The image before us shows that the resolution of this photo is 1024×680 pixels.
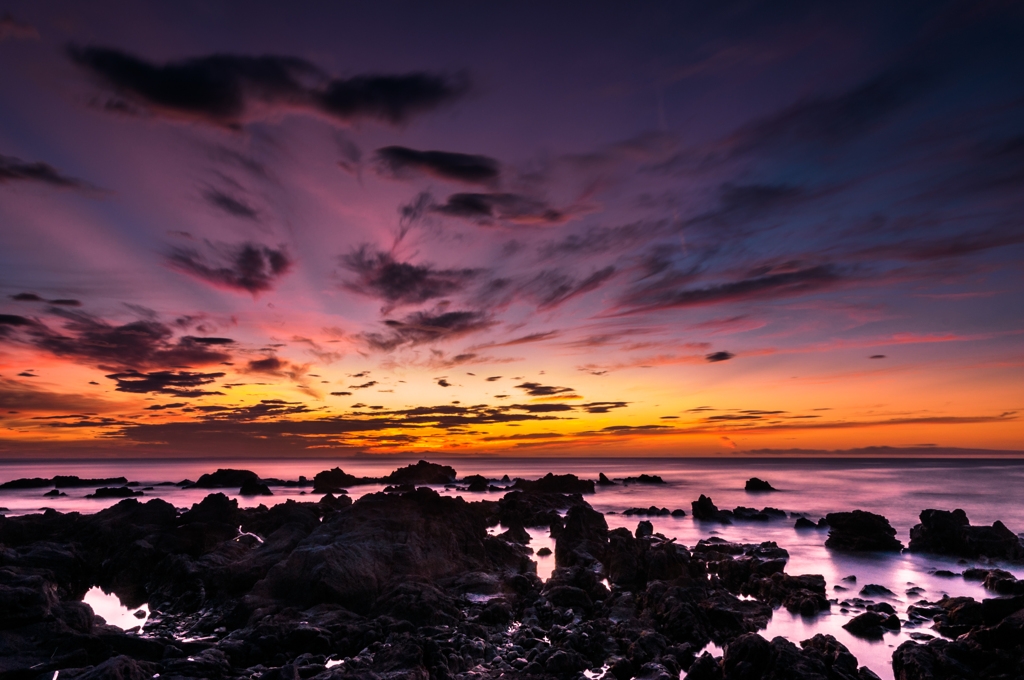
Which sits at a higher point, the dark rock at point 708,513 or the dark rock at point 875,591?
the dark rock at point 875,591

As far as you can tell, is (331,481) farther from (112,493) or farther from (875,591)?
(875,591)

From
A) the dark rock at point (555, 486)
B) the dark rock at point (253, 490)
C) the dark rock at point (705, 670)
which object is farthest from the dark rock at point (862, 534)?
the dark rock at point (253, 490)

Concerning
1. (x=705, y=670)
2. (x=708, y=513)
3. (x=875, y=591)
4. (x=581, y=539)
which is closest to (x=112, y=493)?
(x=581, y=539)

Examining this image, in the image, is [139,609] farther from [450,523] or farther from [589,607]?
[589,607]

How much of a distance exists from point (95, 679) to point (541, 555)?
24.2 meters


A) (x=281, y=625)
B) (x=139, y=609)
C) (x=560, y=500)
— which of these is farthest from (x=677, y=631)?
(x=560, y=500)

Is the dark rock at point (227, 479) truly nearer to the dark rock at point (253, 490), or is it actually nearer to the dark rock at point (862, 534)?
the dark rock at point (253, 490)

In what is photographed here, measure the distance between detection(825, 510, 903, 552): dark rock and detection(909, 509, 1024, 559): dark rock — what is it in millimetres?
1478

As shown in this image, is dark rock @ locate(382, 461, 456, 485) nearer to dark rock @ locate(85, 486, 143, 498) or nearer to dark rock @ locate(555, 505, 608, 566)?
dark rock @ locate(85, 486, 143, 498)

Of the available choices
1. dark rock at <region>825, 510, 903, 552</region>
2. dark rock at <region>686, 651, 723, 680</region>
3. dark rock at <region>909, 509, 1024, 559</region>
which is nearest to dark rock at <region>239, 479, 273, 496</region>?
dark rock at <region>825, 510, 903, 552</region>

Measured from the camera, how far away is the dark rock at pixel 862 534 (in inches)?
1359

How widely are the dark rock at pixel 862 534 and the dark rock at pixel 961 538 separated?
148 centimetres

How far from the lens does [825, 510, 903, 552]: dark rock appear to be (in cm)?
3453

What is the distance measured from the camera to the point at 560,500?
59.9 meters
